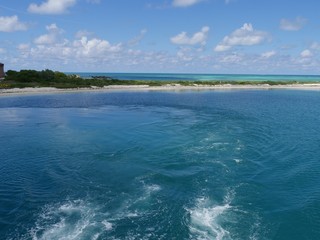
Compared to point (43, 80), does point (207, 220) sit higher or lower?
lower

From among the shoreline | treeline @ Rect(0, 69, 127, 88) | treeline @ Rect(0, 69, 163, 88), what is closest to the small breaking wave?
the shoreline

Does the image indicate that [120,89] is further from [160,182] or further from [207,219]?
[207,219]

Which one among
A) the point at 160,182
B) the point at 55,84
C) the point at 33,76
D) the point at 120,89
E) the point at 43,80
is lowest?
the point at 160,182

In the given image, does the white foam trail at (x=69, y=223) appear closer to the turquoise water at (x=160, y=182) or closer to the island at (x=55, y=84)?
the turquoise water at (x=160, y=182)

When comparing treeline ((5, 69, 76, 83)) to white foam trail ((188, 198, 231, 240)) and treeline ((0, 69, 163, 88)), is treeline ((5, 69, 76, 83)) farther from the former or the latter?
white foam trail ((188, 198, 231, 240))

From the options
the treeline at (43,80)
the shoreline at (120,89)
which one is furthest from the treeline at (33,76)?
Answer: the shoreline at (120,89)

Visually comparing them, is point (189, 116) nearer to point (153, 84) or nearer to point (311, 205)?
point (311, 205)

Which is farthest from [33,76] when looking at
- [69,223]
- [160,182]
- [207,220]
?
[207,220]
